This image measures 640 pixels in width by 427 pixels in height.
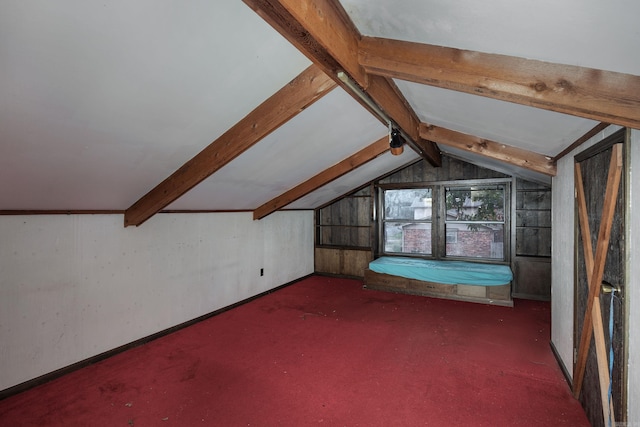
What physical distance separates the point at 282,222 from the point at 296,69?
3.79m

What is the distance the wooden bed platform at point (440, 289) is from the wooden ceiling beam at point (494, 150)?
2247 mm

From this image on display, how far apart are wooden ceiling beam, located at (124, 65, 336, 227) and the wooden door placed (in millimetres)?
1792

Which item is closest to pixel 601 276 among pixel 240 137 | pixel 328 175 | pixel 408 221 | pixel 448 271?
pixel 240 137

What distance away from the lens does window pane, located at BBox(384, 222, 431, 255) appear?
5836 millimetres

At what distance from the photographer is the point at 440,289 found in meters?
4.92

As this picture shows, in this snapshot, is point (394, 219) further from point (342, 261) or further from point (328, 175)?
point (328, 175)

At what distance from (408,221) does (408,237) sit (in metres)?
0.33

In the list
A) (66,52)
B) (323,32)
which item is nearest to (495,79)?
(323,32)

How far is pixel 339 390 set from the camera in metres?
2.46

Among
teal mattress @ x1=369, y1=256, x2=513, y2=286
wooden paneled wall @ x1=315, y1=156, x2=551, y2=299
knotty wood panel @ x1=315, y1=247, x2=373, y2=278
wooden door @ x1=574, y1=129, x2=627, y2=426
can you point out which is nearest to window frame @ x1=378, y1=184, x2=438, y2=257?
wooden paneled wall @ x1=315, y1=156, x2=551, y2=299

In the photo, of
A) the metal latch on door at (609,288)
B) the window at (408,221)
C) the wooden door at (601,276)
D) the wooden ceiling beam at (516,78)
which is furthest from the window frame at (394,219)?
the wooden ceiling beam at (516,78)

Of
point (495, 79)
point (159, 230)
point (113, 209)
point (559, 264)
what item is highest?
point (495, 79)

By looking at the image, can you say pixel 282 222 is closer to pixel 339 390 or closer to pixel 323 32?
pixel 339 390

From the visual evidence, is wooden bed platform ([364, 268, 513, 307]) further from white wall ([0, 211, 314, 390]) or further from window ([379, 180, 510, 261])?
white wall ([0, 211, 314, 390])
